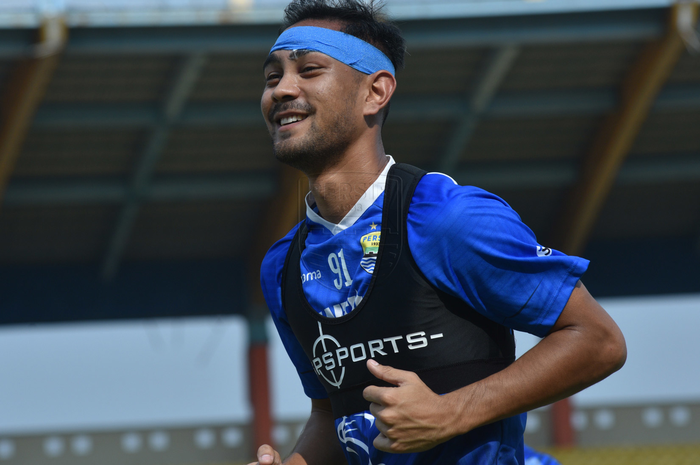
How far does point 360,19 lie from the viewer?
7.12 ft

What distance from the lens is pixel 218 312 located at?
13.2 meters

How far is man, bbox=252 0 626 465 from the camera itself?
1.66 metres

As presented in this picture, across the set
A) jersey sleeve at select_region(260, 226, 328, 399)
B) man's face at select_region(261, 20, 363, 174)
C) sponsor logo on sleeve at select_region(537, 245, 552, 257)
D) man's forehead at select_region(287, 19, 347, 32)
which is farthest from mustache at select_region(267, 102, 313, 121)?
sponsor logo on sleeve at select_region(537, 245, 552, 257)

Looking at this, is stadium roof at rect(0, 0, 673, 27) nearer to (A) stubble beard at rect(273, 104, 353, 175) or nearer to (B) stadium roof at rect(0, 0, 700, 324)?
(B) stadium roof at rect(0, 0, 700, 324)

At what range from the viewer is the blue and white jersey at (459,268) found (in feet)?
5.57

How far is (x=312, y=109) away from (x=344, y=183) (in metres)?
0.20

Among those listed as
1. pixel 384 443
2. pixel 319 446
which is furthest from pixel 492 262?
pixel 319 446

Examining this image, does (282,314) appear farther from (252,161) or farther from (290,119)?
(252,161)

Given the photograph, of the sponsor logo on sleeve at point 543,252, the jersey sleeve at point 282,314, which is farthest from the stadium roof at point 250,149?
the sponsor logo on sleeve at point 543,252

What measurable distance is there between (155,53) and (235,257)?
15.2ft

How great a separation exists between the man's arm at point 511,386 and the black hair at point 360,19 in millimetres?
880

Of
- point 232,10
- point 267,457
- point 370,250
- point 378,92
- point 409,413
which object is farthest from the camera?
point 232,10

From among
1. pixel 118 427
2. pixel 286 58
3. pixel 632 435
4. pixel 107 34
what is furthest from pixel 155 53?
pixel 632 435

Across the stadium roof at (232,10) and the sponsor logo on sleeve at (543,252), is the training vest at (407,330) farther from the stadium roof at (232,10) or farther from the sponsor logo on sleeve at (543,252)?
the stadium roof at (232,10)
